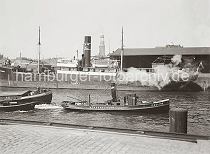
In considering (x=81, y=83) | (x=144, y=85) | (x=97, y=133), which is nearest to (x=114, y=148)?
(x=97, y=133)

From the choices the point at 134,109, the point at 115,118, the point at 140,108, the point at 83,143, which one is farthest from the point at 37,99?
the point at 83,143

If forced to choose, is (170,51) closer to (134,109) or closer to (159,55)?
(159,55)

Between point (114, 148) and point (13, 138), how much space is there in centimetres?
318

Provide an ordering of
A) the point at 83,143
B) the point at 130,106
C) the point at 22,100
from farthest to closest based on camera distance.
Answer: the point at 22,100
the point at 130,106
the point at 83,143

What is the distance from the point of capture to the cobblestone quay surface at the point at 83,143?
24.1 ft

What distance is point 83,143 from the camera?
313 inches

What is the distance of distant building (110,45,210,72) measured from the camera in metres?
51.1

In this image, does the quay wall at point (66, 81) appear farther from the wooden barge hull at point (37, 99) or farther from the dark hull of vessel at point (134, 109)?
the dark hull of vessel at point (134, 109)

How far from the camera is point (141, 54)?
180 ft

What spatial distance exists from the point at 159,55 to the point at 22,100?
3275 cm

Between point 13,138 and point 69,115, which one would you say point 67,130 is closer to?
point 13,138

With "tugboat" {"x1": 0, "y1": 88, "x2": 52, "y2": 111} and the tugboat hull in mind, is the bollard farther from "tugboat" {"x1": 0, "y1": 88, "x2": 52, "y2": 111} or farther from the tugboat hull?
"tugboat" {"x1": 0, "y1": 88, "x2": 52, "y2": 111}

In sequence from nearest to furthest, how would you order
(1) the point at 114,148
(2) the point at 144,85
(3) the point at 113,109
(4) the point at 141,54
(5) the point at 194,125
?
(1) the point at 114,148 < (5) the point at 194,125 < (3) the point at 113,109 < (2) the point at 144,85 < (4) the point at 141,54

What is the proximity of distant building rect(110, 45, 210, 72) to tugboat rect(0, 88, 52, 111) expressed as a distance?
92.9ft
